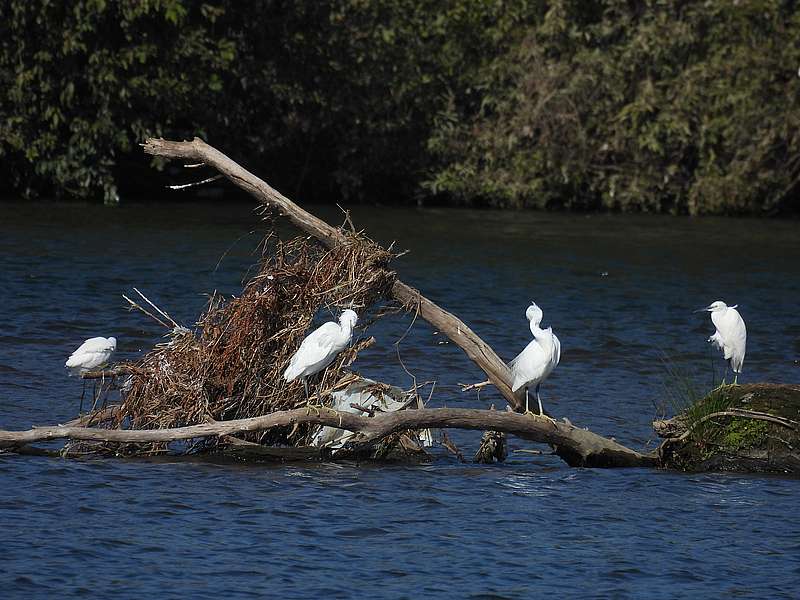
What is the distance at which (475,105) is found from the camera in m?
37.5

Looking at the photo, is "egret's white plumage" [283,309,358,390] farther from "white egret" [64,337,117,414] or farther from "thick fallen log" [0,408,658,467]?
"white egret" [64,337,117,414]

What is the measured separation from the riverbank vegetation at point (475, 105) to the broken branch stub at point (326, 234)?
2033 cm

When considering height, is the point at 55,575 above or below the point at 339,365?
below

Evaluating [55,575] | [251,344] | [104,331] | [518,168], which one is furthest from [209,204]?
[55,575]

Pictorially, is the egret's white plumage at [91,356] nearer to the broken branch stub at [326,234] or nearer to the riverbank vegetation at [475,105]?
the broken branch stub at [326,234]

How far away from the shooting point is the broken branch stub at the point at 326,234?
11008 mm

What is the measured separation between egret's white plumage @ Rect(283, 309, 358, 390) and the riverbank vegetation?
21343 mm

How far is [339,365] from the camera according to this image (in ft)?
36.7

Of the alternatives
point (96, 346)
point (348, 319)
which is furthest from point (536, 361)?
point (96, 346)

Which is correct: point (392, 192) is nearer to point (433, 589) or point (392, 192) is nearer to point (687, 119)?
point (687, 119)

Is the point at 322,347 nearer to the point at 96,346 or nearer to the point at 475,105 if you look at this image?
the point at 96,346

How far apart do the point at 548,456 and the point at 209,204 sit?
24753 mm

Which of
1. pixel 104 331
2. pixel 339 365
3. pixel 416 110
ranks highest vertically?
pixel 416 110

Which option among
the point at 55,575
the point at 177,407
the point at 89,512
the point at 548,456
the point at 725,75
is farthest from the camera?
the point at 725,75
